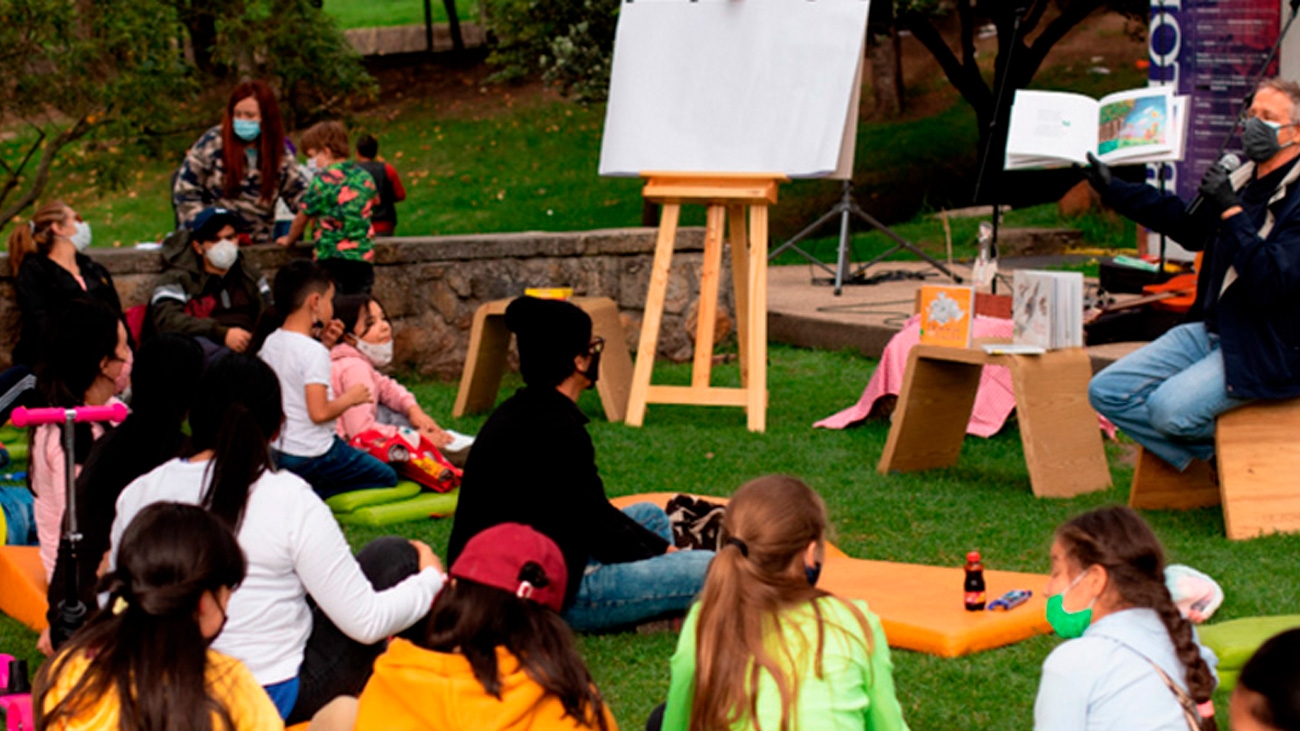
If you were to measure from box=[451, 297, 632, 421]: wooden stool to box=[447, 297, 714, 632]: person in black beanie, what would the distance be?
10.6 feet

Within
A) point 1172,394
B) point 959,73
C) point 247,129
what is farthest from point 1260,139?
point 959,73

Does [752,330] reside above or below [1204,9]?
below

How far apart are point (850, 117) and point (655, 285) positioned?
1.48 metres

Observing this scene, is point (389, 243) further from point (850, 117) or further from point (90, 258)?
point (850, 117)

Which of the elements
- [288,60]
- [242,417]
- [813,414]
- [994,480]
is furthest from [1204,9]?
[242,417]

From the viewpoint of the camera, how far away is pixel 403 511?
239 inches

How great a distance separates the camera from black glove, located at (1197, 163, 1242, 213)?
5.29 metres

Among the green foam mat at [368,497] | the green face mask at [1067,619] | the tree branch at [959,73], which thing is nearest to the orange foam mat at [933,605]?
the green face mask at [1067,619]

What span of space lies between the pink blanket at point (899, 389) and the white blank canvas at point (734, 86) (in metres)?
0.93

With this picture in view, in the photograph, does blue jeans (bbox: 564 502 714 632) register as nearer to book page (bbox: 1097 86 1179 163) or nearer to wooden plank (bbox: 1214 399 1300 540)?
wooden plank (bbox: 1214 399 1300 540)

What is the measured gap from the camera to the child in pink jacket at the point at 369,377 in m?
6.64

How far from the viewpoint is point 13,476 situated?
6574 mm

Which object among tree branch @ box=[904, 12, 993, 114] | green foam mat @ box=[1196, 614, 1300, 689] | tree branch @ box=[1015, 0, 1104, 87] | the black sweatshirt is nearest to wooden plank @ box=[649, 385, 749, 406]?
the black sweatshirt

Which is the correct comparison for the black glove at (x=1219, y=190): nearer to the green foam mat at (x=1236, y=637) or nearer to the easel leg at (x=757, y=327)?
the green foam mat at (x=1236, y=637)
